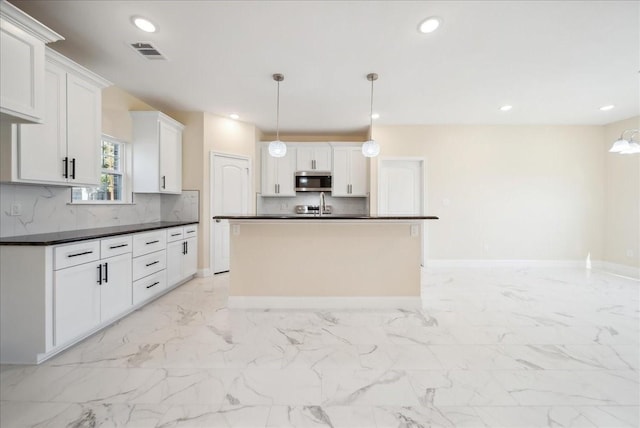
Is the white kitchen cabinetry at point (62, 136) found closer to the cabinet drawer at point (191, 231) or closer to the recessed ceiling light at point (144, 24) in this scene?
the recessed ceiling light at point (144, 24)

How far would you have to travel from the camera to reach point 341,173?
558 cm

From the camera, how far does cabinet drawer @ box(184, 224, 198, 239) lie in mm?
4032

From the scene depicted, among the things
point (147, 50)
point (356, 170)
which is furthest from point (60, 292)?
point (356, 170)

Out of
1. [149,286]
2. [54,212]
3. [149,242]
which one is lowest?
[149,286]

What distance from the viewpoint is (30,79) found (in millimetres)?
1932

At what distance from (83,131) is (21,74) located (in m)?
0.75

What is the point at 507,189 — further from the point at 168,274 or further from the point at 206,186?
the point at 168,274

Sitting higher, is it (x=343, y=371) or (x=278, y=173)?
(x=278, y=173)

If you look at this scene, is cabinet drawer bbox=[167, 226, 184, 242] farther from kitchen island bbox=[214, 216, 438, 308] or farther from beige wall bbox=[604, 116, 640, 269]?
beige wall bbox=[604, 116, 640, 269]

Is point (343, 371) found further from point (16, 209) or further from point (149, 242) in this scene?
point (16, 209)

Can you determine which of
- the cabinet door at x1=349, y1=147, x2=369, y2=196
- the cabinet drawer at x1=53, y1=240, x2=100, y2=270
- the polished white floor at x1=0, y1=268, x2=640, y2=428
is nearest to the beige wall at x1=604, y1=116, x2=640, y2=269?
the polished white floor at x1=0, y1=268, x2=640, y2=428

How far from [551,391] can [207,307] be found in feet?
10.4

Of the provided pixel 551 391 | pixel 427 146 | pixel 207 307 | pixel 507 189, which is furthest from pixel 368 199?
pixel 551 391

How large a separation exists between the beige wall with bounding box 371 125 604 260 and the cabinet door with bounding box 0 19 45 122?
4.68m
